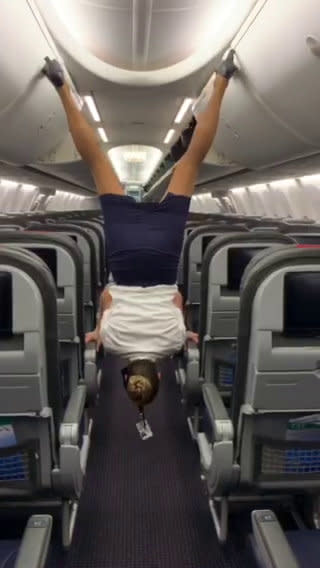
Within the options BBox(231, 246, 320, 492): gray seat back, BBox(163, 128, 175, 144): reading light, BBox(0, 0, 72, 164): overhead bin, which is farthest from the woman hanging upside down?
BBox(163, 128, 175, 144): reading light

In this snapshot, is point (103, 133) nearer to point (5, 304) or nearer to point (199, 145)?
point (199, 145)

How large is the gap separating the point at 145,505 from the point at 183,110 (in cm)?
753

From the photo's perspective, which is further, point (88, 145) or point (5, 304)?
point (88, 145)

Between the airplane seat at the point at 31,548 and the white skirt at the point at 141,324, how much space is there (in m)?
0.91

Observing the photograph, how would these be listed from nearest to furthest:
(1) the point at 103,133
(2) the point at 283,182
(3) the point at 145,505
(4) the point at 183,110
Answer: (3) the point at 145,505 < (4) the point at 183,110 < (1) the point at 103,133 < (2) the point at 283,182

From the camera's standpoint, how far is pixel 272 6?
12.8 feet

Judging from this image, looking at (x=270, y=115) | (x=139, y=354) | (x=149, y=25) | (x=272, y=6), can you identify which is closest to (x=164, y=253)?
(x=139, y=354)

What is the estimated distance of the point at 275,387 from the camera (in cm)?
201

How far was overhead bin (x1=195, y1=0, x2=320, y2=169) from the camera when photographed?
11.8 feet

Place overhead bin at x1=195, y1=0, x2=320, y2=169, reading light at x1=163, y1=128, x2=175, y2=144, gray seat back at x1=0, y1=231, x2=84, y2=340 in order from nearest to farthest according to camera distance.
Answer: gray seat back at x1=0, y1=231, x2=84, y2=340 < overhead bin at x1=195, y1=0, x2=320, y2=169 < reading light at x1=163, y1=128, x2=175, y2=144

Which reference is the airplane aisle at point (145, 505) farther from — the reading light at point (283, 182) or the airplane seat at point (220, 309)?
the reading light at point (283, 182)

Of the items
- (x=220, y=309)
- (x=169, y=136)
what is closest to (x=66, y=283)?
(x=220, y=309)

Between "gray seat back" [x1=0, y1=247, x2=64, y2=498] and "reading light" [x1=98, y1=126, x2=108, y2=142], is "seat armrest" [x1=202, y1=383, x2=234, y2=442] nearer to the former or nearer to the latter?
"gray seat back" [x1=0, y1=247, x2=64, y2=498]

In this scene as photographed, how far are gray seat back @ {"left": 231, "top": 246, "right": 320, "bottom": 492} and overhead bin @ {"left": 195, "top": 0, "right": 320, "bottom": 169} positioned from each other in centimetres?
203
